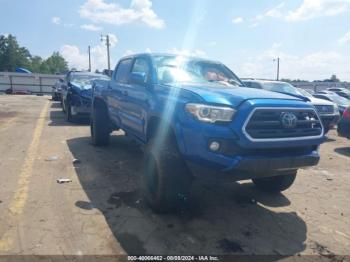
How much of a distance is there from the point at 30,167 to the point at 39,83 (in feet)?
113

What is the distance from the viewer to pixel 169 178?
4199 mm

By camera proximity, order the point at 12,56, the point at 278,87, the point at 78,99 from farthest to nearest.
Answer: the point at 12,56
the point at 278,87
the point at 78,99

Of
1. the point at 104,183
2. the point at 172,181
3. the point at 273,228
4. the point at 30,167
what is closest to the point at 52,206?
the point at 104,183

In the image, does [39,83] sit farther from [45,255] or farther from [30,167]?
[45,255]

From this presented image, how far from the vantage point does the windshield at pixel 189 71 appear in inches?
205

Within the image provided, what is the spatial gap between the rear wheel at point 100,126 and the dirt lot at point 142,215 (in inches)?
38.7

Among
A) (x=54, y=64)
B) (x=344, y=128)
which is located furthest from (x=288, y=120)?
(x=54, y=64)

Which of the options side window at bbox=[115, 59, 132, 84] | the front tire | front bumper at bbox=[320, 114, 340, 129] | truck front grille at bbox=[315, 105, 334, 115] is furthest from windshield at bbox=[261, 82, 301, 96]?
the front tire

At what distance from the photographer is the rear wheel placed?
26.1 ft

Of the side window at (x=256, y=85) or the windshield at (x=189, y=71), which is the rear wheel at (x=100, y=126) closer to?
the windshield at (x=189, y=71)

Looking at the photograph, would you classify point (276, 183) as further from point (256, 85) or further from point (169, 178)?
point (256, 85)

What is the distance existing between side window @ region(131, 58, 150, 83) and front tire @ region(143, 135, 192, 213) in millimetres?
→ 1376

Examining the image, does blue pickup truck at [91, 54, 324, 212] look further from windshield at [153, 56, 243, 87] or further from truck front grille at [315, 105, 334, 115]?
truck front grille at [315, 105, 334, 115]

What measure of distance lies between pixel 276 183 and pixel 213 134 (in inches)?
78.0
